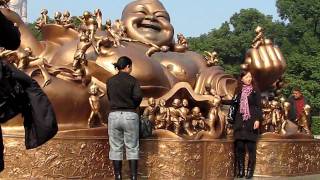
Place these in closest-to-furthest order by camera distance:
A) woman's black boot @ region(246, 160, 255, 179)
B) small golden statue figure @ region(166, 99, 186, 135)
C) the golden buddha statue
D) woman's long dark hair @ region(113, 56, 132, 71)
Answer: woman's long dark hair @ region(113, 56, 132, 71) < small golden statue figure @ region(166, 99, 186, 135) < the golden buddha statue < woman's black boot @ region(246, 160, 255, 179)

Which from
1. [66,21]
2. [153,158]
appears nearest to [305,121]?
[153,158]

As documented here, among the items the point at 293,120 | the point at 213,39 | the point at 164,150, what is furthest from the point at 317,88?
the point at 164,150

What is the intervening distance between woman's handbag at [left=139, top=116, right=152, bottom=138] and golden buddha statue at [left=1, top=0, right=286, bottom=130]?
67cm

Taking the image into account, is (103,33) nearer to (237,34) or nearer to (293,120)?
(293,120)

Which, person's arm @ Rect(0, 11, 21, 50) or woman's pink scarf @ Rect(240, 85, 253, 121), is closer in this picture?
person's arm @ Rect(0, 11, 21, 50)

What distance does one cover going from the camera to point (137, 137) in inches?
287

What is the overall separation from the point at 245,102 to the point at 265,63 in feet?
3.05

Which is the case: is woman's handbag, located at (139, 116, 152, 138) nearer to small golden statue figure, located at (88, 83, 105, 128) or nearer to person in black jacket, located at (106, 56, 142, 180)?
person in black jacket, located at (106, 56, 142, 180)

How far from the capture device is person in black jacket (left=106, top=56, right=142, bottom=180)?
23.6 feet

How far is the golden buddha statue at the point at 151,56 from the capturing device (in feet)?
27.2

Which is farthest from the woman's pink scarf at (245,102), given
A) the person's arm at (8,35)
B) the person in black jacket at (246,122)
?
the person's arm at (8,35)

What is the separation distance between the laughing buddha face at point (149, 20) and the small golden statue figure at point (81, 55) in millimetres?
1440

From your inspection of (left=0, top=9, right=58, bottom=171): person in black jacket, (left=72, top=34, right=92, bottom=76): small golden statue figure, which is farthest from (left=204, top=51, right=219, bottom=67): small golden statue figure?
(left=0, top=9, right=58, bottom=171): person in black jacket

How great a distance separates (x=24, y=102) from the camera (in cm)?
341
